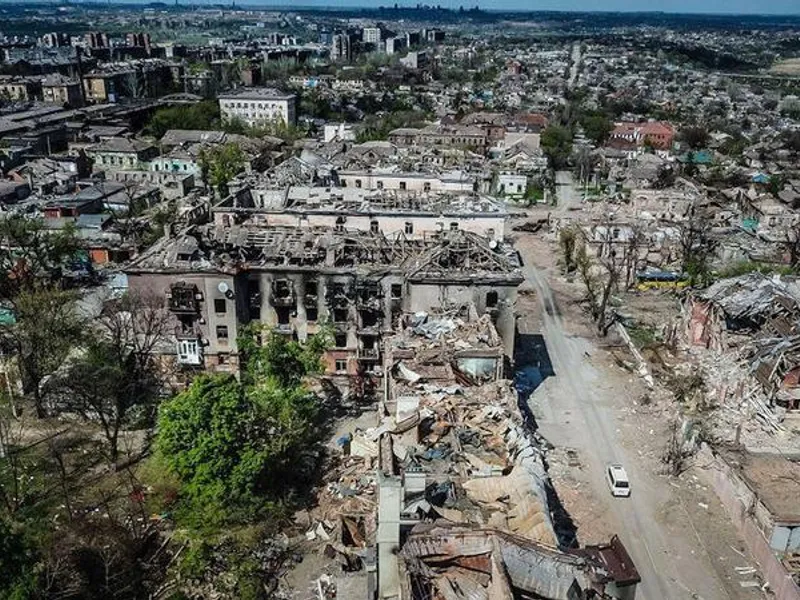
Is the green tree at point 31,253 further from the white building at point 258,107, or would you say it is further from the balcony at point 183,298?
the white building at point 258,107

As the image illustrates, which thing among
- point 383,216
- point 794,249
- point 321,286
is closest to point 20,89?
point 383,216

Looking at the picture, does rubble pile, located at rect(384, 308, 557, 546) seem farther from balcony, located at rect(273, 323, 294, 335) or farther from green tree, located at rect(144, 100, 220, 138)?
green tree, located at rect(144, 100, 220, 138)

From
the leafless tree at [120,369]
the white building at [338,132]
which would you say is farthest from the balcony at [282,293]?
the white building at [338,132]

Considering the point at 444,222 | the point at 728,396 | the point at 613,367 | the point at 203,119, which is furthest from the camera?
the point at 203,119

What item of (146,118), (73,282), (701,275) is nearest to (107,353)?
(73,282)

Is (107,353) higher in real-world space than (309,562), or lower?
higher

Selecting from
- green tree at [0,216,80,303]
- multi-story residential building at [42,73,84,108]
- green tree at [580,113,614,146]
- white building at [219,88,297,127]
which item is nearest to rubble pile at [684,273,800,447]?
green tree at [0,216,80,303]

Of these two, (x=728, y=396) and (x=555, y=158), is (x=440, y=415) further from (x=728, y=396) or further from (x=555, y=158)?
(x=555, y=158)
